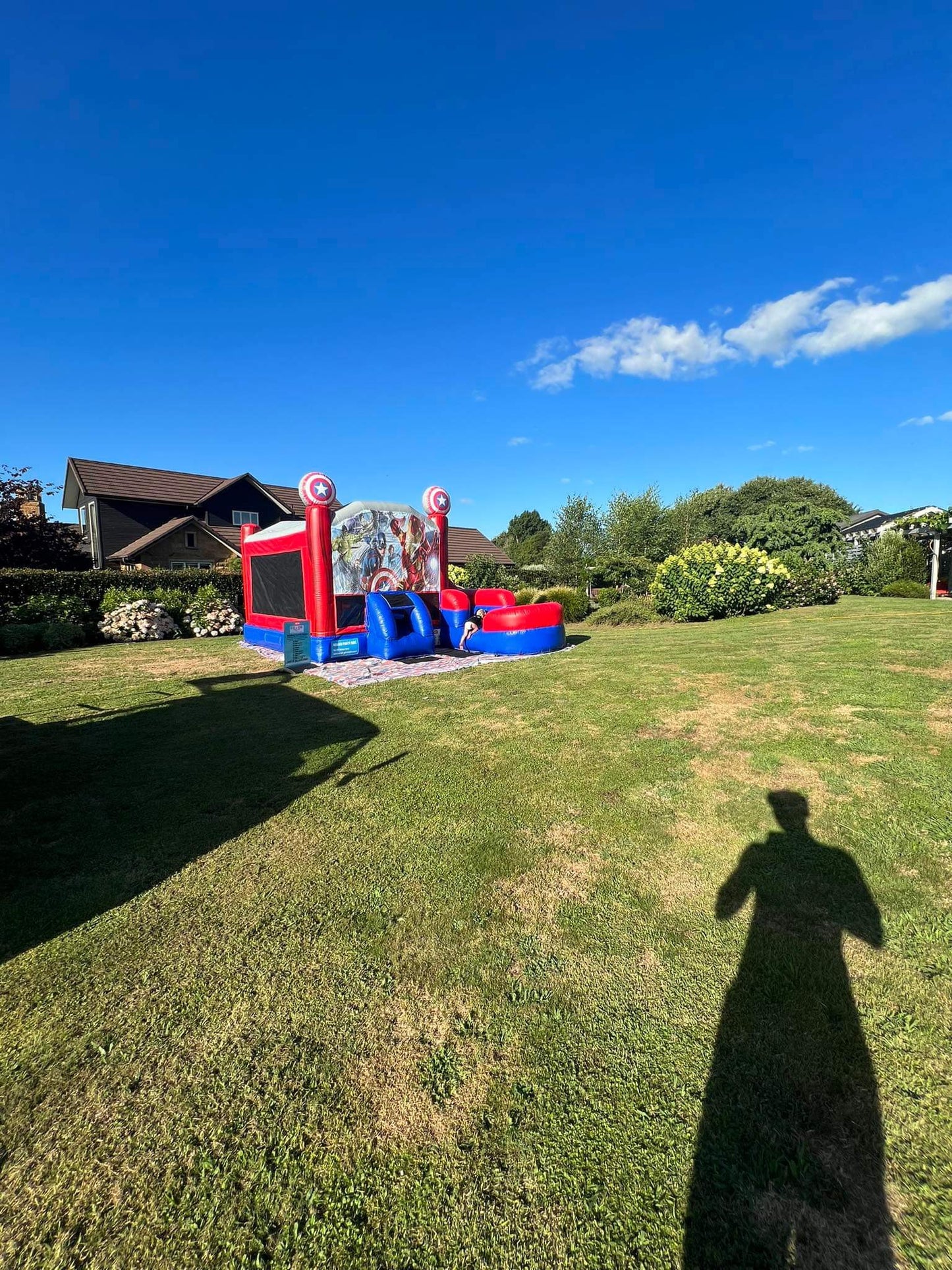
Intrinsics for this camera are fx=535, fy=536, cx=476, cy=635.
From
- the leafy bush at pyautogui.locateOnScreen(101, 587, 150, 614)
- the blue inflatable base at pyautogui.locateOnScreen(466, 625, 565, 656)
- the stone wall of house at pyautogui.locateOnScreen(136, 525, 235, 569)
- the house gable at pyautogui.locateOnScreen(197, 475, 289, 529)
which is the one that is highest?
the house gable at pyautogui.locateOnScreen(197, 475, 289, 529)

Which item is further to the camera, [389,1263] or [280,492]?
[280,492]

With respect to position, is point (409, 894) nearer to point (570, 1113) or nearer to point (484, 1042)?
point (484, 1042)

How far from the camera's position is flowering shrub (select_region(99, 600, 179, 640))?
612 inches

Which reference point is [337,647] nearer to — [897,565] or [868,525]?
[897,565]

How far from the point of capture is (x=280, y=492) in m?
34.5

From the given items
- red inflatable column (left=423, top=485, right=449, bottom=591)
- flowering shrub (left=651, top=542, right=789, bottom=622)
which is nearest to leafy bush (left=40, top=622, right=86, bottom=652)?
red inflatable column (left=423, top=485, right=449, bottom=591)

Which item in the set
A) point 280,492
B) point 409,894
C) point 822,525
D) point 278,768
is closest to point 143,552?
point 280,492

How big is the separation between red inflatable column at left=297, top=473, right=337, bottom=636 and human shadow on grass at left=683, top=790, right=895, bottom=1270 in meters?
9.92

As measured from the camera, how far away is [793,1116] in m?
1.95

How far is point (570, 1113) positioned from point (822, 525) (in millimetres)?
27963

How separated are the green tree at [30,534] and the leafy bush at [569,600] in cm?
1897

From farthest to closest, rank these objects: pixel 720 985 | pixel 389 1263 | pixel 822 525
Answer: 1. pixel 822 525
2. pixel 720 985
3. pixel 389 1263

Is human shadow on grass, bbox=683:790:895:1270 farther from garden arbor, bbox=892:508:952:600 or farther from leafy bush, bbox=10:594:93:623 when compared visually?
garden arbor, bbox=892:508:952:600

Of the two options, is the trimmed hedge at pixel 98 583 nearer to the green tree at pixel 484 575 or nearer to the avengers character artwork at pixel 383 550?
the avengers character artwork at pixel 383 550
